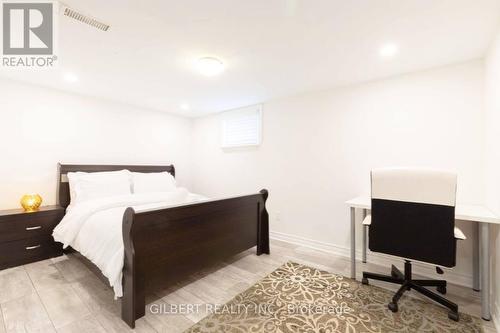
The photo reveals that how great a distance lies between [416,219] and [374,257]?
1217 millimetres

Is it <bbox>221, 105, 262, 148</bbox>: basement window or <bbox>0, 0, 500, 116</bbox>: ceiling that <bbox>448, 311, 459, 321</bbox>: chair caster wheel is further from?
<bbox>221, 105, 262, 148</bbox>: basement window

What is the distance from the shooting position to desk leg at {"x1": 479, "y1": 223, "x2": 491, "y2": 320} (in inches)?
65.7

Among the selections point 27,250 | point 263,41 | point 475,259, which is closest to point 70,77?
point 27,250

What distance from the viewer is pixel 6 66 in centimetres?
243

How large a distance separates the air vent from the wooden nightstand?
89.5 inches

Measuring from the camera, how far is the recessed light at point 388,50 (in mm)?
2002

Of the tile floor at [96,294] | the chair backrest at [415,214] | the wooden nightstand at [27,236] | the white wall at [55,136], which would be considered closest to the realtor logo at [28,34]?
the white wall at [55,136]

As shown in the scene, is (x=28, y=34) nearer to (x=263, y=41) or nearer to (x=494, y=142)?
(x=263, y=41)

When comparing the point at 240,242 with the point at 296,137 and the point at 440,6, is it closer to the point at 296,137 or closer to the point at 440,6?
the point at 296,137

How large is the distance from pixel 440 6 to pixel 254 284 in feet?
8.58

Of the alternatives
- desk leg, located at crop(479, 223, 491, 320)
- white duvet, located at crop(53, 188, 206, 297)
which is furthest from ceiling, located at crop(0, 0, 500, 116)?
desk leg, located at crop(479, 223, 491, 320)

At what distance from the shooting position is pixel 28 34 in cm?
185

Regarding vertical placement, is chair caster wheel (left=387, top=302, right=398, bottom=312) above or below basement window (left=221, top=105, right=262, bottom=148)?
below

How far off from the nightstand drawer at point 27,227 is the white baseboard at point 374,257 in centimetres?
295
